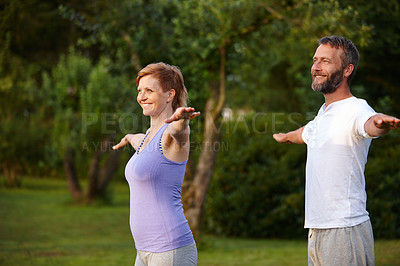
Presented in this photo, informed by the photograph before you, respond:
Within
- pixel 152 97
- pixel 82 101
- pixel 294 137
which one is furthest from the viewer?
pixel 82 101

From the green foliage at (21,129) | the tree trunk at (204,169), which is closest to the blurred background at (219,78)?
the tree trunk at (204,169)

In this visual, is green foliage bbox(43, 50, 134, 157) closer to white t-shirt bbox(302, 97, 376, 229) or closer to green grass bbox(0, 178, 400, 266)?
green grass bbox(0, 178, 400, 266)

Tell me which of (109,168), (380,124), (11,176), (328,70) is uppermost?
(328,70)

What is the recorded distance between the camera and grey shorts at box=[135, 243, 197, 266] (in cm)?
287

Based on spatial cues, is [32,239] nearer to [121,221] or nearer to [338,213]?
[121,221]

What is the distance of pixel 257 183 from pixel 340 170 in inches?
305

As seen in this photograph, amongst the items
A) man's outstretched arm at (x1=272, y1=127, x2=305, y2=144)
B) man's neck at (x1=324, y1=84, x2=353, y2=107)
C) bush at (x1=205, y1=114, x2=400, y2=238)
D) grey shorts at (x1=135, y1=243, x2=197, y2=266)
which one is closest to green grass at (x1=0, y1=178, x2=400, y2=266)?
bush at (x1=205, y1=114, x2=400, y2=238)

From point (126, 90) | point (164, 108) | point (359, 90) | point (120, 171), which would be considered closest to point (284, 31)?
point (359, 90)

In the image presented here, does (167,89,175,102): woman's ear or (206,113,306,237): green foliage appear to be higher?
(167,89,175,102): woman's ear

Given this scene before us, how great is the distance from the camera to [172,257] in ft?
9.43

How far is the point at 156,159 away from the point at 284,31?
6590 mm

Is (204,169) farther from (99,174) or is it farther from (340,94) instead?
(99,174)

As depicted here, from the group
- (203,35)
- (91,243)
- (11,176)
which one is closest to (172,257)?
(203,35)

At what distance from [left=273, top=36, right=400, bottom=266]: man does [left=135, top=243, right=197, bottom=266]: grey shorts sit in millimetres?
707
